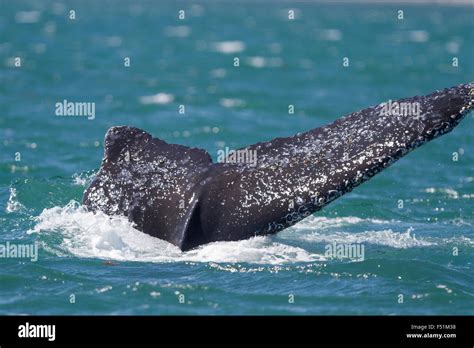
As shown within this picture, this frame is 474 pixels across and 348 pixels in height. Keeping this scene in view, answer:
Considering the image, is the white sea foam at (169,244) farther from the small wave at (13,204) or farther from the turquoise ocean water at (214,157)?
the small wave at (13,204)

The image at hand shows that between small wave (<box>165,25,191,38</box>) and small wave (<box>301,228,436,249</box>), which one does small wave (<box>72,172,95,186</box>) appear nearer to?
small wave (<box>301,228,436,249</box>)

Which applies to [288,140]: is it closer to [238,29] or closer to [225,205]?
[225,205]

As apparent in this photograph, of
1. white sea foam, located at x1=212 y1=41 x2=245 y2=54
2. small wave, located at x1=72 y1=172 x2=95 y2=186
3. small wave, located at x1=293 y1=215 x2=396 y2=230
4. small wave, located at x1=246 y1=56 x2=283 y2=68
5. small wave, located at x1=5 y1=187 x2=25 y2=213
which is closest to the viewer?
small wave, located at x1=293 y1=215 x2=396 y2=230

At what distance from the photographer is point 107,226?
13695mm

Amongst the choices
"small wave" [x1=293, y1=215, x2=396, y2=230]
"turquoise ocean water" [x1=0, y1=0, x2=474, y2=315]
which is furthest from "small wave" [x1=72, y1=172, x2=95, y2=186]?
"small wave" [x1=293, y1=215, x2=396, y2=230]

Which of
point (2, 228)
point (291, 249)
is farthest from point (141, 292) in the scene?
point (2, 228)

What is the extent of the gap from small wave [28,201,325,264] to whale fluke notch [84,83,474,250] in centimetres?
14

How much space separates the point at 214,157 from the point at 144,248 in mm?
10333

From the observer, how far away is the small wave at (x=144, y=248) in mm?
13453

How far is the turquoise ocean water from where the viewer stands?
42.7ft

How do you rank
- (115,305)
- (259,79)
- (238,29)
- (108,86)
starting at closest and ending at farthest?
(115,305)
(108,86)
(259,79)
(238,29)

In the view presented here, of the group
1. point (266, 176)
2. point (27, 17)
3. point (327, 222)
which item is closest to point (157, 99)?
point (327, 222)

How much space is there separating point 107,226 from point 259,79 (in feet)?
90.6
